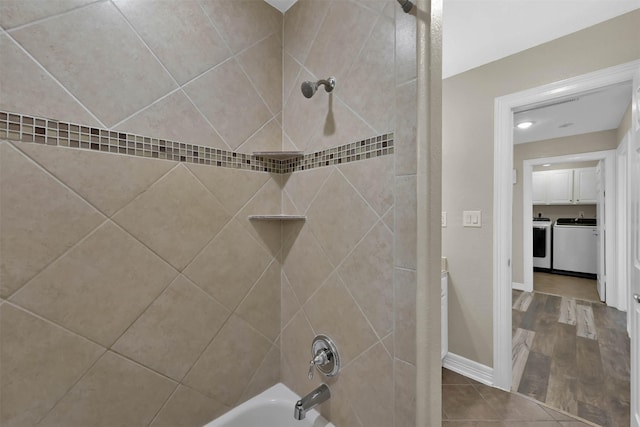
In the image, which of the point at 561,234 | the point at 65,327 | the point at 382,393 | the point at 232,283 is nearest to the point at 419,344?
the point at 382,393

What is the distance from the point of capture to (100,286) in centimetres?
88

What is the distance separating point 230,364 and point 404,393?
0.76 meters

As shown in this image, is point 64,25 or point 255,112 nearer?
point 64,25

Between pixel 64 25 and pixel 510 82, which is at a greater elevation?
pixel 510 82

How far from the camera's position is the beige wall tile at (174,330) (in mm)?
951

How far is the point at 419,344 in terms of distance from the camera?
821mm

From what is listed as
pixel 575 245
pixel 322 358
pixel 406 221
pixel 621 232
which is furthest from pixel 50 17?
pixel 575 245

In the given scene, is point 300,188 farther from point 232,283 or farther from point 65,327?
point 65,327

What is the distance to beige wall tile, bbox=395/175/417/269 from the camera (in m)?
0.84

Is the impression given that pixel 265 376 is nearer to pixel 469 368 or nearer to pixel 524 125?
pixel 469 368

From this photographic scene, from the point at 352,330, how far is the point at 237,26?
143 cm

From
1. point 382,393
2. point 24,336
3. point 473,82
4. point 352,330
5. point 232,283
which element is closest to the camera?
point 24,336

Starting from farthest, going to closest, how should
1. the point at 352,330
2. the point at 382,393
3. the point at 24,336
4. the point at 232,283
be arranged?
the point at 232,283, the point at 352,330, the point at 382,393, the point at 24,336

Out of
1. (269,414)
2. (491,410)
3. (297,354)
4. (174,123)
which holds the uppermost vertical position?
(174,123)
